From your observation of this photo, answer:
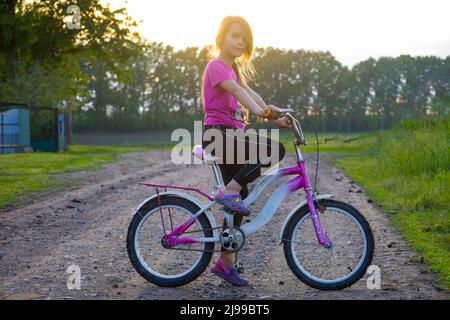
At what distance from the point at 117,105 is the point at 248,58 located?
246 ft

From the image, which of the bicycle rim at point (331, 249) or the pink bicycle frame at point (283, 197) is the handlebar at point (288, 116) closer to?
the pink bicycle frame at point (283, 197)

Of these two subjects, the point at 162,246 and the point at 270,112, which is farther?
the point at 162,246

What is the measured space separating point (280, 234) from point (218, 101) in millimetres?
1234

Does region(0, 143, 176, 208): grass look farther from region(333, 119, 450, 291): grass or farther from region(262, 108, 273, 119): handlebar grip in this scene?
region(262, 108, 273, 119): handlebar grip

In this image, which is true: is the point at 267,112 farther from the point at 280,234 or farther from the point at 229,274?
the point at 229,274

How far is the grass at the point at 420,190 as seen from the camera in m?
7.19

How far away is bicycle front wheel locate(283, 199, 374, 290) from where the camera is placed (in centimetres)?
539

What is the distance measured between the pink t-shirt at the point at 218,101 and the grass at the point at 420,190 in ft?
7.30

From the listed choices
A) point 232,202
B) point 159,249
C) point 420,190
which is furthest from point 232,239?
point 420,190

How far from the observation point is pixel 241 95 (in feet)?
17.3

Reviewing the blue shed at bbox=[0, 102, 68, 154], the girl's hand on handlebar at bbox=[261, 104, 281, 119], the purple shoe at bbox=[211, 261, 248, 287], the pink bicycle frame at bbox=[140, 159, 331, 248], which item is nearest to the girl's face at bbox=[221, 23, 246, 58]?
the girl's hand on handlebar at bbox=[261, 104, 281, 119]

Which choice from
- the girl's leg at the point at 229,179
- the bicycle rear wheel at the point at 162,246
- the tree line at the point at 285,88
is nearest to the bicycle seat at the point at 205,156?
the girl's leg at the point at 229,179

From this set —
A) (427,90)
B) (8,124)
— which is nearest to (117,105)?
(427,90)
